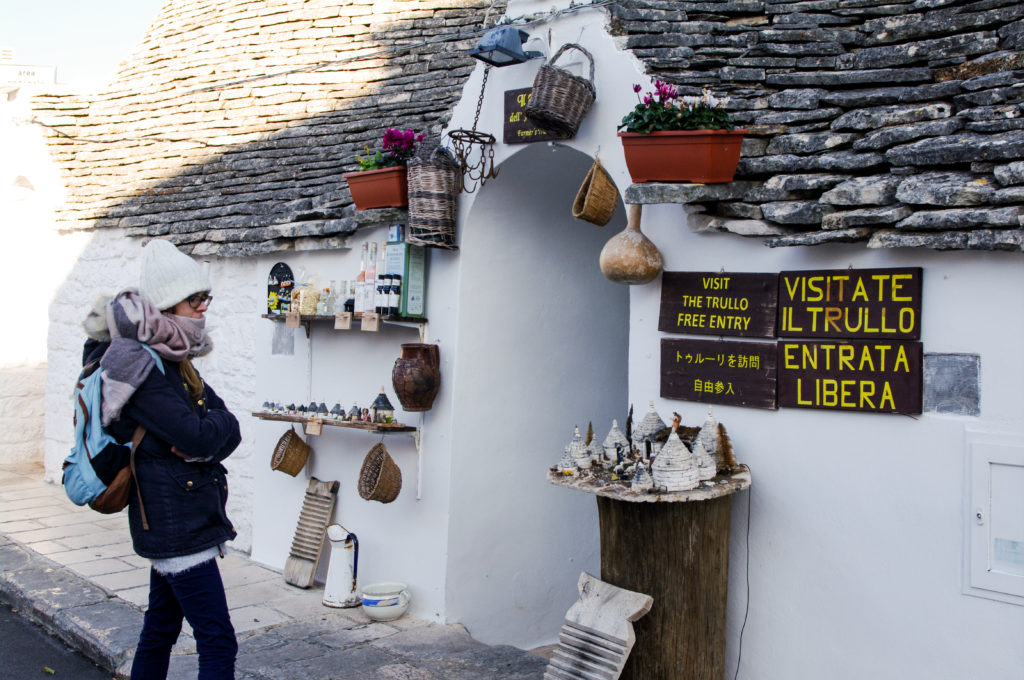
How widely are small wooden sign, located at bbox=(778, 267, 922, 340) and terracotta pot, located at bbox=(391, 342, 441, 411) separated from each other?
2072 millimetres

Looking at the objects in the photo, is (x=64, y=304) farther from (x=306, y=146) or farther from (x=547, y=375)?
Result: (x=547, y=375)

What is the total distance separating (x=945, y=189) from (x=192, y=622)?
3136 mm

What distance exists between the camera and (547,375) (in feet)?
18.8

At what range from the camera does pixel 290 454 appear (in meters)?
5.87

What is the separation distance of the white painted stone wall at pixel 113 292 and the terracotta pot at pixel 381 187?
1648 millimetres

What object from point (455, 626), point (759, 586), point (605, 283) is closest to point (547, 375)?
point (605, 283)

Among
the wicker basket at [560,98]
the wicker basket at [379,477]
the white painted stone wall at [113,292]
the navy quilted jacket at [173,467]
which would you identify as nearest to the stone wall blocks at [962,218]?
the wicker basket at [560,98]

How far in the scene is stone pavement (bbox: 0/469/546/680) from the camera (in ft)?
14.6

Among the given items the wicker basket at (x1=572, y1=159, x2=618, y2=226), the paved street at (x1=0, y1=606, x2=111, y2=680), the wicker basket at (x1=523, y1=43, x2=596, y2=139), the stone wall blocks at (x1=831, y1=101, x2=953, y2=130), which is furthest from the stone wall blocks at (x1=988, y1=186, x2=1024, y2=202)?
the paved street at (x1=0, y1=606, x2=111, y2=680)

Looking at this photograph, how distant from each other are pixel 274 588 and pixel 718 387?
3.37m

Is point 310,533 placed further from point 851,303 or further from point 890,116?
point 890,116

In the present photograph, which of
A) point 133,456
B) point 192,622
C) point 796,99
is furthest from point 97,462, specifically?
point 796,99

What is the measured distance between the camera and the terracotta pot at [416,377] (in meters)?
4.99

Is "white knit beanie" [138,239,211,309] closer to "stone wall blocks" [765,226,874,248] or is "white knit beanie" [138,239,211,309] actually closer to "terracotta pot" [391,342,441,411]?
"terracotta pot" [391,342,441,411]
